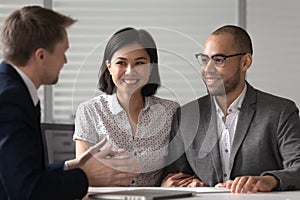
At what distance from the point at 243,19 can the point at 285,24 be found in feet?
0.82

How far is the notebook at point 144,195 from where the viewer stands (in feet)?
6.64

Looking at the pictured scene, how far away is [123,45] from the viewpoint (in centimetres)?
254

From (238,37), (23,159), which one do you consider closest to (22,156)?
(23,159)

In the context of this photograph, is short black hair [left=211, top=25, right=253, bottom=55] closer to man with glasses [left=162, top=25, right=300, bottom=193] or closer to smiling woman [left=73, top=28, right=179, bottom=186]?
man with glasses [left=162, top=25, right=300, bottom=193]

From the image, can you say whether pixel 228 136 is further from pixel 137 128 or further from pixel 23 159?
pixel 23 159

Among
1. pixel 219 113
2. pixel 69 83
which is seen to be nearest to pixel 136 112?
pixel 219 113

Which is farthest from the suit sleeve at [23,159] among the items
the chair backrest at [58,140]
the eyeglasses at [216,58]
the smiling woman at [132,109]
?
the chair backrest at [58,140]

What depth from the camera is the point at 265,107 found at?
2713 millimetres

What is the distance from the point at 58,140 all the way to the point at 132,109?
1.95 feet

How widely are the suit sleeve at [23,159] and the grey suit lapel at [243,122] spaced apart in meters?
0.92

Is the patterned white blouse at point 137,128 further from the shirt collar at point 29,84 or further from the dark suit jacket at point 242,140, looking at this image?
the shirt collar at point 29,84

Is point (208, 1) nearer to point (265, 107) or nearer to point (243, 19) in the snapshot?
point (243, 19)

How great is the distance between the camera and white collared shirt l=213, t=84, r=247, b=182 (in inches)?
106

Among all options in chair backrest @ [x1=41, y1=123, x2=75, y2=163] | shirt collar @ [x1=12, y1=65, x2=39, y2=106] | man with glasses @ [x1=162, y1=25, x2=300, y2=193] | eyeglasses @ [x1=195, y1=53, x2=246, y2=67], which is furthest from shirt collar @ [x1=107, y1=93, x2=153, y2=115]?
shirt collar @ [x1=12, y1=65, x2=39, y2=106]
